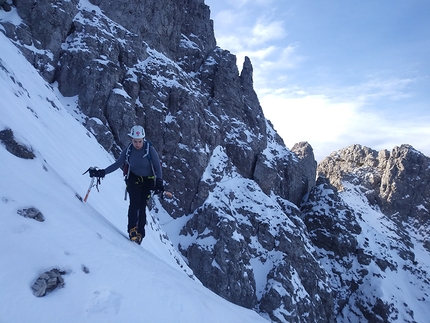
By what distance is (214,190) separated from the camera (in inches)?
1767

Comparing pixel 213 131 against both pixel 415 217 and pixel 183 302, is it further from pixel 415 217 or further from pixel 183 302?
pixel 415 217

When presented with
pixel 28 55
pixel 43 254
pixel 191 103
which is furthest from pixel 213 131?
pixel 43 254

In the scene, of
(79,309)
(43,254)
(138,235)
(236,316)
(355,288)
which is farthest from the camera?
(355,288)

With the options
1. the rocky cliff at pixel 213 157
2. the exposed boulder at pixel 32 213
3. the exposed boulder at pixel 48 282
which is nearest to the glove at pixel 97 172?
the exposed boulder at pixel 32 213

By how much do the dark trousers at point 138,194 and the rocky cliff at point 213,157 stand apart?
29.4 metres

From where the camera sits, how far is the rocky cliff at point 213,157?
1464 inches

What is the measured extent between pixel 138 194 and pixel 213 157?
41.5 meters

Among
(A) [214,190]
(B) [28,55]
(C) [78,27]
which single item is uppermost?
(C) [78,27]

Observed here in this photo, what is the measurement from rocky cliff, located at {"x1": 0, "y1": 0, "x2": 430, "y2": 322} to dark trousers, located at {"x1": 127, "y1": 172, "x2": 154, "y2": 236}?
29.4 m

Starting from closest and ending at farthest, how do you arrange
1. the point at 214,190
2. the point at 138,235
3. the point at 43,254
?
the point at 43,254
the point at 138,235
the point at 214,190

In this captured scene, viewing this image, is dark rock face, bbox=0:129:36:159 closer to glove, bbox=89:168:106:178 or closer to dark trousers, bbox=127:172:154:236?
glove, bbox=89:168:106:178

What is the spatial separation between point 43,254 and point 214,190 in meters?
41.3

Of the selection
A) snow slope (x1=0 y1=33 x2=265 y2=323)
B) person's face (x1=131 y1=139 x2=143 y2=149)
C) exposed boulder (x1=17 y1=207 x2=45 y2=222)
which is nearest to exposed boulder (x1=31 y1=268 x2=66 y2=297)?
snow slope (x1=0 y1=33 x2=265 y2=323)

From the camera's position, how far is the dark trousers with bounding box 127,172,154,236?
282 inches
